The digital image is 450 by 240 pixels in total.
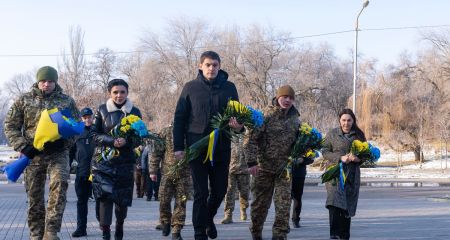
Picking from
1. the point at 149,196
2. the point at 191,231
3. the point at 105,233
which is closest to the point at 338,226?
the point at 191,231

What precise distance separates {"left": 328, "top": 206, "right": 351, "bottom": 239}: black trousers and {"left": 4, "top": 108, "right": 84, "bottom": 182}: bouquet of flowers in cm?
382

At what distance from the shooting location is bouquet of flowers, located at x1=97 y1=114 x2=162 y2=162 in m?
8.16

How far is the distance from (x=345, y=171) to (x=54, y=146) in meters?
4.04

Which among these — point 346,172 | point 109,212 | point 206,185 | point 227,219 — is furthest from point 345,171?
point 109,212

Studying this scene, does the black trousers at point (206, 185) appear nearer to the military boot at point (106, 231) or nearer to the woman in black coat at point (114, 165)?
the woman in black coat at point (114, 165)

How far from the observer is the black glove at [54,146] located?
25.9 ft

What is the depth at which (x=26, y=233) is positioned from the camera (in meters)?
10.1

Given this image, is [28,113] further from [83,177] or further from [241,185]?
[241,185]

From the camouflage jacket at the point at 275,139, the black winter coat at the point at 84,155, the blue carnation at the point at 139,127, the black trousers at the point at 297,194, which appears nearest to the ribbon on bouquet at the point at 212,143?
the blue carnation at the point at 139,127

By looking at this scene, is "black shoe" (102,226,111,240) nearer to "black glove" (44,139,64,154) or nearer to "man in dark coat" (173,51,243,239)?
"black glove" (44,139,64,154)

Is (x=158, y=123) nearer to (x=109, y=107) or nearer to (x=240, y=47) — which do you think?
(x=240, y=47)

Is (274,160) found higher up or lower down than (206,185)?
higher up

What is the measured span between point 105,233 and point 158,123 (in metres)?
46.4

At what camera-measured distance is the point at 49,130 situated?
777 cm
